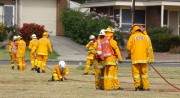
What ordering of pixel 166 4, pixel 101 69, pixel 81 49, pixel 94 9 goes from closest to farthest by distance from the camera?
pixel 101 69, pixel 81 49, pixel 166 4, pixel 94 9

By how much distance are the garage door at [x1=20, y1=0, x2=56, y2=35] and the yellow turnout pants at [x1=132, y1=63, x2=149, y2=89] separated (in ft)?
110

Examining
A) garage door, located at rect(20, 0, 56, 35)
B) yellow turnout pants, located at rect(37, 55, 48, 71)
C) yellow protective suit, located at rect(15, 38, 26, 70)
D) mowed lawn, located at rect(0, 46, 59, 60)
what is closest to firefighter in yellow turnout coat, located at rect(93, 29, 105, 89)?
yellow turnout pants, located at rect(37, 55, 48, 71)

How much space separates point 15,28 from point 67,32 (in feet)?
18.5

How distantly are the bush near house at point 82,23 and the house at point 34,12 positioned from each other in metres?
2.18

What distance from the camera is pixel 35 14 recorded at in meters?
49.7

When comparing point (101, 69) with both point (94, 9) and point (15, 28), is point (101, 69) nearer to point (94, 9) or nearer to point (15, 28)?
point (15, 28)

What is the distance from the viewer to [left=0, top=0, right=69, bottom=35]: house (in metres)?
48.4

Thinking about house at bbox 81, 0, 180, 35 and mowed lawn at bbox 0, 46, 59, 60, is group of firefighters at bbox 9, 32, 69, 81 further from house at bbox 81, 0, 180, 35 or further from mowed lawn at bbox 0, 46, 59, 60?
house at bbox 81, 0, 180, 35

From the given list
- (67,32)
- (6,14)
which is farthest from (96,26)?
(6,14)

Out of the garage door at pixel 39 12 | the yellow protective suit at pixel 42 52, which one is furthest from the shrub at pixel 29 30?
the yellow protective suit at pixel 42 52

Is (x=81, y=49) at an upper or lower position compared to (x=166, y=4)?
lower

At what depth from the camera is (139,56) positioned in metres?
16.0

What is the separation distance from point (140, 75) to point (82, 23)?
30.0 meters

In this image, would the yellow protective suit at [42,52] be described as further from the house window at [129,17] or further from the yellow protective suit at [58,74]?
the house window at [129,17]
